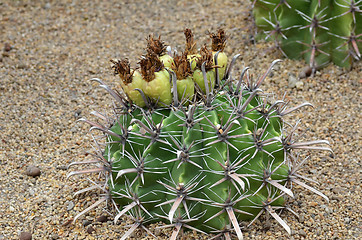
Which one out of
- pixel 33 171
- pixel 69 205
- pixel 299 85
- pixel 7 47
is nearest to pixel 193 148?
pixel 69 205

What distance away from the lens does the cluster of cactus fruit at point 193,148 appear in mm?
2842

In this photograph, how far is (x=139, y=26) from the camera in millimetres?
6062

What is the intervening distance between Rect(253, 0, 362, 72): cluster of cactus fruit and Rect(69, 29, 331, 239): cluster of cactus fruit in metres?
1.99

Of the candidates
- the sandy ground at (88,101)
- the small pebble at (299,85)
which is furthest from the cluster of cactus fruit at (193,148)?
the small pebble at (299,85)

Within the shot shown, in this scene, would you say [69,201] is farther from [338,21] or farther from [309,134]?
[338,21]

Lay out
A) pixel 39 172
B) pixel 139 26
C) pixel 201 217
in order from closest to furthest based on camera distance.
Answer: pixel 201 217 < pixel 39 172 < pixel 139 26

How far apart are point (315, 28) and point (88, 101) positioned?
2.45 metres

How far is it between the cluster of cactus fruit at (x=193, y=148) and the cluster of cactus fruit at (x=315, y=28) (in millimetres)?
1991

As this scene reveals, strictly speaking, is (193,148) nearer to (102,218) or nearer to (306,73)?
(102,218)

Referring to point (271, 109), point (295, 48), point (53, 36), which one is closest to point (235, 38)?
point (295, 48)

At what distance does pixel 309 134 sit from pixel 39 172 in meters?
2.39

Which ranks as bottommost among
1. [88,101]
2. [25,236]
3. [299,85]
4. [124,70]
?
[25,236]

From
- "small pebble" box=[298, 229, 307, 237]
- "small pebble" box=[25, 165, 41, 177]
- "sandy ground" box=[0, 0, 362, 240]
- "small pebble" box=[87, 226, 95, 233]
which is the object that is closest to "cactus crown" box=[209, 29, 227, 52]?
"sandy ground" box=[0, 0, 362, 240]

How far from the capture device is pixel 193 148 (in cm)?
284
